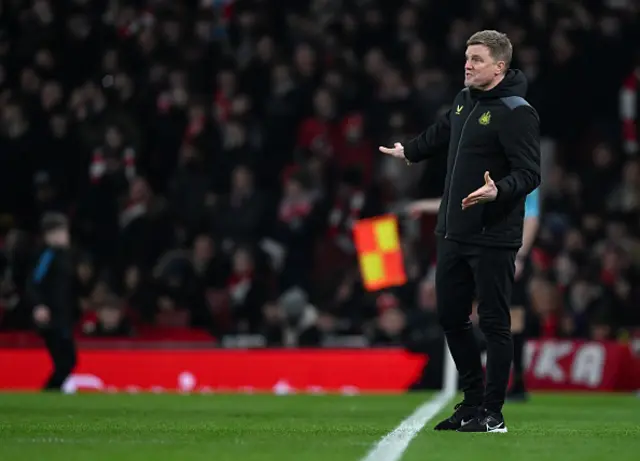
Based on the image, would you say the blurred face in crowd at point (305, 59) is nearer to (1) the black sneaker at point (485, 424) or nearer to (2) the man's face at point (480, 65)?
(2) the man's face at point (480, 65)

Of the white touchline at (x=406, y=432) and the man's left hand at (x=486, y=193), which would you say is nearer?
the white touchline at (x=406, y=432)

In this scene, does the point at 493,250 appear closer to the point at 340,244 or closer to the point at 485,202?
the point at 485,202

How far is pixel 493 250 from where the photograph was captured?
25.6 ft

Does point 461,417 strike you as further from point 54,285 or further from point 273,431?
point 54,285

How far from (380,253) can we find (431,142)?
6719 mm

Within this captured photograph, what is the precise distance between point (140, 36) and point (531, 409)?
10641 millimetres

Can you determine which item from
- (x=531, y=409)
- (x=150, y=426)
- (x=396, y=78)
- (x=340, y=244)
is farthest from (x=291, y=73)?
(x=150, y=426)

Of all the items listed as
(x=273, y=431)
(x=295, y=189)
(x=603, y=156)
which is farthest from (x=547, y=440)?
(x=295, y=189)

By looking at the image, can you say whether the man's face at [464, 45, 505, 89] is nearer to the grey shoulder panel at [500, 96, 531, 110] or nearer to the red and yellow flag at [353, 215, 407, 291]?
the grey shoulder panel at [500, 96, 531, 110]

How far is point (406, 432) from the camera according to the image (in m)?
7.95

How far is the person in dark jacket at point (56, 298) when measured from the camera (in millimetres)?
14273

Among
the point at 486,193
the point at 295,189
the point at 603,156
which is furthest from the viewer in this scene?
the point at 295,189

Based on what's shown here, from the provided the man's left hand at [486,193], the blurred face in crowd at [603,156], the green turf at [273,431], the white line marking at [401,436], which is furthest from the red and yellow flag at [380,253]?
the man's left hand at [486,193]

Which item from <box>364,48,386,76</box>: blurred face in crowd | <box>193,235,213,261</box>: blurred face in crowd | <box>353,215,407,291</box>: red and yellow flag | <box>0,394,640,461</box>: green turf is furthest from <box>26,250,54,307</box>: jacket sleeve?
<box>364,48,386,76</box>: blurred face in crowd
